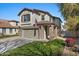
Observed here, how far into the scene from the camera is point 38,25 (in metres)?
2.78

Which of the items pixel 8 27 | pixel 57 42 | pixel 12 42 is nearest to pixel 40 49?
pixel 57 42

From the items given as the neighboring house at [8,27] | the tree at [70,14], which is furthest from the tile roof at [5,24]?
the tree at [70,14]

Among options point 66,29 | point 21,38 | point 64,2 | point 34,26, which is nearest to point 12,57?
point 21,38

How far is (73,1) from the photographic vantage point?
268 centimetres

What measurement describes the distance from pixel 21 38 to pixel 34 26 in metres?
0.22

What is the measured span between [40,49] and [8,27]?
1.61 ft

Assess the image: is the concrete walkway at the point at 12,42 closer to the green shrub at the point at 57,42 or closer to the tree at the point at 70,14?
the green shrub at the point at 57,42

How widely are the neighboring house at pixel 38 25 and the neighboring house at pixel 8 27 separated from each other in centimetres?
8

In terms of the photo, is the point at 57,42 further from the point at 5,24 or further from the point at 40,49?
the point at 5,24

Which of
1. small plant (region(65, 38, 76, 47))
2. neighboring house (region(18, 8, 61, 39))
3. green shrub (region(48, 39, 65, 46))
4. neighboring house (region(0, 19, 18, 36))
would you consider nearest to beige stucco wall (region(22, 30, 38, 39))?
neighboring house (region(18, 8, 61, 39))

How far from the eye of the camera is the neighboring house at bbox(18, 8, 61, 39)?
2744 millimetres

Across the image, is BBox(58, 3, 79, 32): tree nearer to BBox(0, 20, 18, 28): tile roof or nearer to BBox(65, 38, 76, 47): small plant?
BBox(65, 38, 76, 47): small plant

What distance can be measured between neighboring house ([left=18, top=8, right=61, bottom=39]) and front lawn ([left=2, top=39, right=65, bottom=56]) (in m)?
0.09

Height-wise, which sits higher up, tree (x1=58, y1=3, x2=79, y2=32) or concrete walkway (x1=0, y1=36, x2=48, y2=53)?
tree (x1=58, y1=3, x2=79, y2=32)
